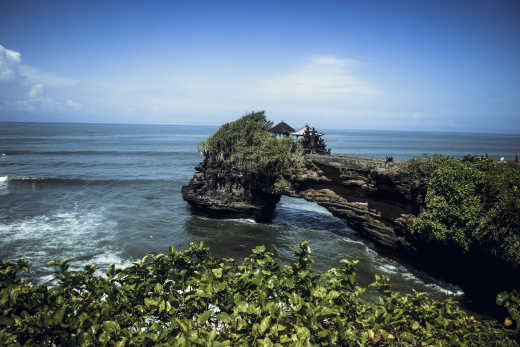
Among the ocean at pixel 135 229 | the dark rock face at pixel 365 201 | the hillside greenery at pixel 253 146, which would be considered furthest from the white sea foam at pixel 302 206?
the hillside greenery at pixel 253 146

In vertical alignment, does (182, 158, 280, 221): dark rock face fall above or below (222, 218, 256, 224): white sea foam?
above

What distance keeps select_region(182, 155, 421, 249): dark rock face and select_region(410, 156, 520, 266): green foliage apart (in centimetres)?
109

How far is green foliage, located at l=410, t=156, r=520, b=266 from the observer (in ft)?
29.5

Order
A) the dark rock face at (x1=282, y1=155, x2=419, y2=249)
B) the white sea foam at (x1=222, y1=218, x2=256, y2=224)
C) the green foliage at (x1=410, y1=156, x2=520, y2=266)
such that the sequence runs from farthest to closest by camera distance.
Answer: the white sea foam at (x1=222, y1=218, x2=256, y2=224)
the dark rock face at (x1=282, y1=155, x2=419, y2=249)
the green foliage at (x1=410, y1=156, x2=520, y2=266)

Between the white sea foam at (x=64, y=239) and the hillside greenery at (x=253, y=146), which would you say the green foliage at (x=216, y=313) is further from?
the hillside greenery at (x=253, y=146)

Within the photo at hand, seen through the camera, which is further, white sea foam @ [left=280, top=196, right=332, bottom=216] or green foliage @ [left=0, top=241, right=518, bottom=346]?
white sea foam @ [left=280, top=196, right=332, bottom=216]

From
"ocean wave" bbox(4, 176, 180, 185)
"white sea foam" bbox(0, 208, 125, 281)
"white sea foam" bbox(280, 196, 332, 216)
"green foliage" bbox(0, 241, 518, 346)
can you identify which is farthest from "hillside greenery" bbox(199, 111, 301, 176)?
"ocean wave" bbox(4, 176, 180, 185)

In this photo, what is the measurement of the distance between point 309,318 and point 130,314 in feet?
7.05

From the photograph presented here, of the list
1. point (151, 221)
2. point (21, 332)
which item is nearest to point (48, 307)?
point (21, 332)

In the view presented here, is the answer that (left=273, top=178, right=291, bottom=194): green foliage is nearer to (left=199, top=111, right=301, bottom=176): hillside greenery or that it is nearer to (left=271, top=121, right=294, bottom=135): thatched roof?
(left=199, top=111, right=301, bottom=176): hillside greenery

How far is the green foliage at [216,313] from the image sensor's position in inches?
95.7

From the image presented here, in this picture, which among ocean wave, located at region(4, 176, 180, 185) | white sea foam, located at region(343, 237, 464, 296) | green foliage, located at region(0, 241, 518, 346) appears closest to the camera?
green foliage, located at region(0, 241, 518, 346)

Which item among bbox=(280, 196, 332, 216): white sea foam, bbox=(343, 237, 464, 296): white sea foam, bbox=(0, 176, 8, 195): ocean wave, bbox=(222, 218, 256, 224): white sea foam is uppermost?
bbox=(0, 176, 8, 195): ocean wave

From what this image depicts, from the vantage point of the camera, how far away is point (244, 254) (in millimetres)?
14172
